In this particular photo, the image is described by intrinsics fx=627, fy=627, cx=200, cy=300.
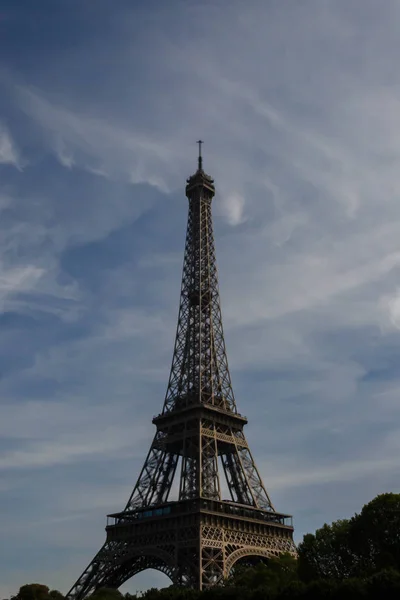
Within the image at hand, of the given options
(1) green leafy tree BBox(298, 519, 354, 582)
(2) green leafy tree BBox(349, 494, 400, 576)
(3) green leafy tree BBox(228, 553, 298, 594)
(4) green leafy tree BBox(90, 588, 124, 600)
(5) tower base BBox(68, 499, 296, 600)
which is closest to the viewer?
(3) green leafy tree BBox(228, 553, 298, 594)

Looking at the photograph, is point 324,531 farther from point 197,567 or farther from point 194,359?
point 194,359

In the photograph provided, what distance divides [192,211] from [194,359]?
89.9 ft

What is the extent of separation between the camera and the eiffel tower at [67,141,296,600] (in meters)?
67.3

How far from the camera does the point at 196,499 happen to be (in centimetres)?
6900

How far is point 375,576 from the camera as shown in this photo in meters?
43.2

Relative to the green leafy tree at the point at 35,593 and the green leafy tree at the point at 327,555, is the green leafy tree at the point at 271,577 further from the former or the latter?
the green leafy tree at the point at 35,593

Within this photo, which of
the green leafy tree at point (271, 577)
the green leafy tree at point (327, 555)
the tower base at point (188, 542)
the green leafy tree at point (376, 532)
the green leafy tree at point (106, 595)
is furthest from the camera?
the tower base at point (188, 542)

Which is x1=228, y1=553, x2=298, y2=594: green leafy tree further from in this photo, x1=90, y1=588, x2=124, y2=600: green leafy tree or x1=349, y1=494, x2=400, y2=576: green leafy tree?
x1=90, y1=588, x2=124, y2=600: green leafy tree

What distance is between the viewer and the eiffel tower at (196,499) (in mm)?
67312

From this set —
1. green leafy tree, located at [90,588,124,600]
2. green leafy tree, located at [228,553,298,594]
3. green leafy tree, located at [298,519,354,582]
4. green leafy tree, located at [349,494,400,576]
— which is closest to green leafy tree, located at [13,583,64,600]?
green leafy tree, located at [90,588,124,600]

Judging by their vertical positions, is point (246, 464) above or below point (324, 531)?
above

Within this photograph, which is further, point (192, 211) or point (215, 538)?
point (192, 211)

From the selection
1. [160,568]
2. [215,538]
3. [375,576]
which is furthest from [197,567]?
[375,576]

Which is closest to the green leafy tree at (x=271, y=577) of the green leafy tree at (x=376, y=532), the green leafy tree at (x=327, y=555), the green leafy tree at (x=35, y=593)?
the green leafy tree at (x=327, y=555)
